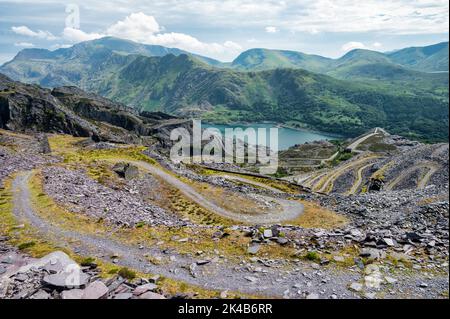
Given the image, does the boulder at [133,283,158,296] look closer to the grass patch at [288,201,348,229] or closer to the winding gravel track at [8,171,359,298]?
the winding gravel track at [8,171,359,298]

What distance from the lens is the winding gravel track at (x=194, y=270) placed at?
59.2 ft

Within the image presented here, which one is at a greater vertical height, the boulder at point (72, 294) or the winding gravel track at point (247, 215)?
the boulder at point (72, 294)

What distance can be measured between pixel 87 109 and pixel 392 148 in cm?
16995

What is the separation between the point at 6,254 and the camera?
69.7 ft

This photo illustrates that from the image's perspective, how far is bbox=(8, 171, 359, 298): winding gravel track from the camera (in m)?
18.0

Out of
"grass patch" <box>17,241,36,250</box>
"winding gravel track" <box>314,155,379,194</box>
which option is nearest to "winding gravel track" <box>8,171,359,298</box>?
"grass patch" <box>17,241,36,250</box>

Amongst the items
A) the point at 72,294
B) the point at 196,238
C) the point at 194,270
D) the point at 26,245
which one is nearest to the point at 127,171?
the point at 26,245

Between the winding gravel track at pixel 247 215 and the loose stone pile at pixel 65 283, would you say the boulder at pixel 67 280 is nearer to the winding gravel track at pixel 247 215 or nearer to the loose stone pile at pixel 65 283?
the loose stone pile at pixel 65 283

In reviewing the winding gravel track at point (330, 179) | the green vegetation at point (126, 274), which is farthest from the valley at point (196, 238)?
the winding gravel track at point (330, 179)

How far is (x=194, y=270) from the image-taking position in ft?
65.0

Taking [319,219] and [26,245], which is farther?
[319,219]

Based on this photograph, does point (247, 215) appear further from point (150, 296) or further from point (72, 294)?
point (72, 294)

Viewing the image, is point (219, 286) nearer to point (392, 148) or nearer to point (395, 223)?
point (395, 223)
